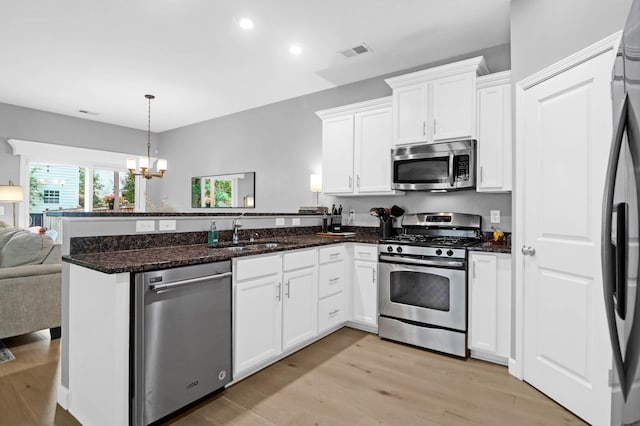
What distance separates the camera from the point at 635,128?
2.20ft

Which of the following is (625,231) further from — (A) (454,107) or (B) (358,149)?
(B) (358,149)

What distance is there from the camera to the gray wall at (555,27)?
6.32ft

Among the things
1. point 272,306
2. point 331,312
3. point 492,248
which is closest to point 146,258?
point 272,306

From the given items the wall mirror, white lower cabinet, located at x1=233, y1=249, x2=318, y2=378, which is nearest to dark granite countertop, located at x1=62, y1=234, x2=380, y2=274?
white lower cabinet, located at x1=233, y1=249, x2=318, y2=378

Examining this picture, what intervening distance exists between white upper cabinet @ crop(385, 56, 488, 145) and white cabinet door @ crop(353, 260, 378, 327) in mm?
1284

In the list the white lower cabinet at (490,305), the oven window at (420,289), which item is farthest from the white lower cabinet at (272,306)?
the white lower cabinet at (490,305)

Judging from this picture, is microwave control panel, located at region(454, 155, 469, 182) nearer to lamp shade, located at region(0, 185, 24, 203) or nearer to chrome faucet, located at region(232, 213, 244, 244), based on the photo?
chrome faucet, located at region(232, 213, 244, 244)

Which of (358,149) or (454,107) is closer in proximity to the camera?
(454,107)

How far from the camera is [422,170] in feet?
11.1

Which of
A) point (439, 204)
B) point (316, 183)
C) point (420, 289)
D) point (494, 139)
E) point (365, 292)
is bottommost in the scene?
point (365, 292)

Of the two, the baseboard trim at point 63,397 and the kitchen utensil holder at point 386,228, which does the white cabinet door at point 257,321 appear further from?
the kitchen utensil holder at point 386,228

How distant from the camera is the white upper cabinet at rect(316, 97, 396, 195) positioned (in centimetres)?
369

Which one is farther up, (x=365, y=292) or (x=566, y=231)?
(x=566, y=231)

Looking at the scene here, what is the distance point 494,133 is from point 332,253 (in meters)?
1.76
